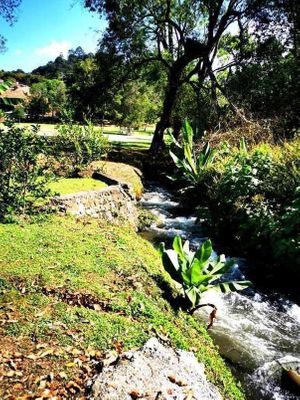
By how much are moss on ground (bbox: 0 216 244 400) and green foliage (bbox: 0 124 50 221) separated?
1.79 ft

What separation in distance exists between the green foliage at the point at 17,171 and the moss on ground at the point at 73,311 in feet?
1.79

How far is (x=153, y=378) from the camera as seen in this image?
271 centimetres

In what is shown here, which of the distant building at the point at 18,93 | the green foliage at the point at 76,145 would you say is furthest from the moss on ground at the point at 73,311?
the green foliage at the point at 76,145

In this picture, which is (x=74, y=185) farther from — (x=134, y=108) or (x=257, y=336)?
(x=134, y=108)

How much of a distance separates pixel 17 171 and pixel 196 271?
342cm

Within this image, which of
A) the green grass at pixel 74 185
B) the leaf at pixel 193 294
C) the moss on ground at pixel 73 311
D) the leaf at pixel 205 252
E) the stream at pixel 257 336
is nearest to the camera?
the moss on ground at pixel 73 311

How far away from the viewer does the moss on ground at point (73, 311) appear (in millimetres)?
→ 2768

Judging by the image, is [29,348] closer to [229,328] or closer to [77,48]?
[229,328]

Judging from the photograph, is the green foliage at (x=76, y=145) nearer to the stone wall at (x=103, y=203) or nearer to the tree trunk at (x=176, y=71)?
the stone wall at (x=103, y=203)

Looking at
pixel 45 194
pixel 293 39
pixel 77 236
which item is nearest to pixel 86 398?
pixel 77 236

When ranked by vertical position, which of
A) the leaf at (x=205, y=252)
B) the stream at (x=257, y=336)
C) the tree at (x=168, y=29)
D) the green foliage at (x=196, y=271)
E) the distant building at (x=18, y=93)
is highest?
the tree at (x=168, y=29)

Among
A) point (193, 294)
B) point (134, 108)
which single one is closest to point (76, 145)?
point (193, 294)

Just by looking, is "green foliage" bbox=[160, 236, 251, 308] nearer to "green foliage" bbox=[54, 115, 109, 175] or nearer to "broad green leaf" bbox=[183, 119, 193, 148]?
"green foliage" bbox=[54, 115, 109, 175]

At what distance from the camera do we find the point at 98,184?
27.2 feet
